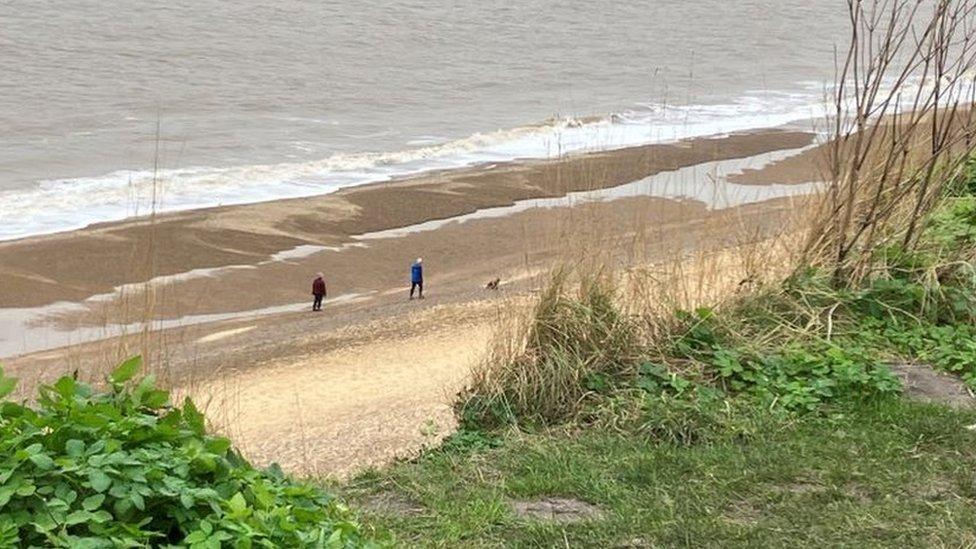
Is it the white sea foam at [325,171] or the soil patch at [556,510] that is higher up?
the soil patch at [556,510]

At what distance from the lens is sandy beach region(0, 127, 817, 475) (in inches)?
348

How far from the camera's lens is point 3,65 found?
33719 mm

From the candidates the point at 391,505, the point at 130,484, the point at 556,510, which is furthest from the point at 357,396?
the point at 130,484

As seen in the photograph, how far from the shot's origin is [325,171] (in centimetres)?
2539

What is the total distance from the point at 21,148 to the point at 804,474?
2303cm

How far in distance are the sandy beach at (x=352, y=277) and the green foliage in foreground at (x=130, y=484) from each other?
2.58 meters

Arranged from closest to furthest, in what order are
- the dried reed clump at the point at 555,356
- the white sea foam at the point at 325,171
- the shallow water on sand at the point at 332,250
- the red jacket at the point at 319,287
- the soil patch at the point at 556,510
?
the soil patch at the point at 556,510 → the dried reed clump at the point at 555,356 → the shallow water on sand at the point at 332,250 → the red jacket at the point at 319,287 → the white sea foam at the point at 325,171

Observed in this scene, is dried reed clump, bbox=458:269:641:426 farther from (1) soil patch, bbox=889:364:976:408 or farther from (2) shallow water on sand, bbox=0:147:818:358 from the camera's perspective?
(2) shallow water on sand, bbox=0:147:818:358

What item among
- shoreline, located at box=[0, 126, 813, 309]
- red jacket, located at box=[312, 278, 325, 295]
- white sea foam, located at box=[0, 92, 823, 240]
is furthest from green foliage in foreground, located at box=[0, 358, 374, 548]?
white sea foam, located at box=[0, 92, 823, 240]

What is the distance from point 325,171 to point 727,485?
2080 centimetres

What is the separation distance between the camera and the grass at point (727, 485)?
4742 mm

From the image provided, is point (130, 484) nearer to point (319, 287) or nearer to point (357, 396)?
point (357, 396)

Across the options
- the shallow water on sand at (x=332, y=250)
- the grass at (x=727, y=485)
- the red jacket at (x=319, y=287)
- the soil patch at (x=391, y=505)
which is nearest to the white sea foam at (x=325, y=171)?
the shallow water on sand at (x=332, y=250)

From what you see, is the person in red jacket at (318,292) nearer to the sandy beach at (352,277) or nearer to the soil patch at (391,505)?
the sandy beach at (352,277)
